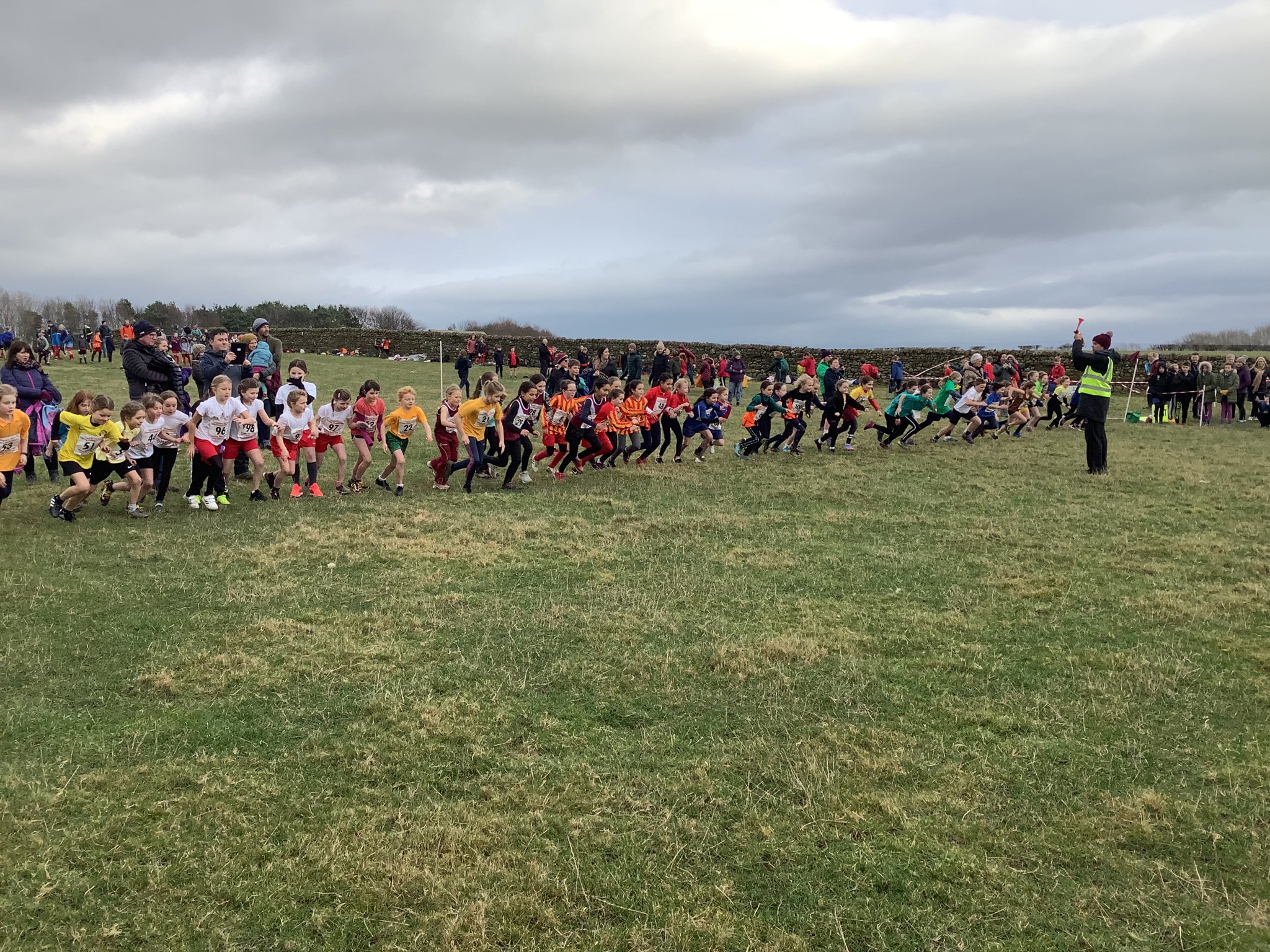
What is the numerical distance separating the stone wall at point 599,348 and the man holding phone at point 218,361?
1009 inches

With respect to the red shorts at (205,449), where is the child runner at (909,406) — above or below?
above

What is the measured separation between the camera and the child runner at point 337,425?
1194 cm

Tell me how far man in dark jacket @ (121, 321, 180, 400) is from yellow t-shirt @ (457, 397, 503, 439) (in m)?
3.79

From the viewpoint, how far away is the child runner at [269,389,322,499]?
37.5 feet

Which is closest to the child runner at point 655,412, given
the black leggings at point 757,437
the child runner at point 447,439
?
the black leggings at point 757,437

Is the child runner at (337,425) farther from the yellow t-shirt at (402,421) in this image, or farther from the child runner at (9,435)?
the child runner at (9,435)

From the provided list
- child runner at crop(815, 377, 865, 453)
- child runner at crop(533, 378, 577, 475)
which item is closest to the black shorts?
child runner at crop(533, 378, 577, 475)

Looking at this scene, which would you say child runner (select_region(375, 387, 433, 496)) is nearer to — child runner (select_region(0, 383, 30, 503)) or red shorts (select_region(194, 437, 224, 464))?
red shorts (select_region(194, 437, 224, 464))

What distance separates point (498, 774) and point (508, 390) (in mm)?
29519

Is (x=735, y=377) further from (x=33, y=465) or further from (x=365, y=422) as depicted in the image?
(x=33, y=465)

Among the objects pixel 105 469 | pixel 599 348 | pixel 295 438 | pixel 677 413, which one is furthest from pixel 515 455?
pixel 599 348

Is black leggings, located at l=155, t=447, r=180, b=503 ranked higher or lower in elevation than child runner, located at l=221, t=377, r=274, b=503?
lower

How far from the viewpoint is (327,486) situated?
12.8 metres

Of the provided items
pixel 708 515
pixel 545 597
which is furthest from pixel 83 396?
pixel 708 515
